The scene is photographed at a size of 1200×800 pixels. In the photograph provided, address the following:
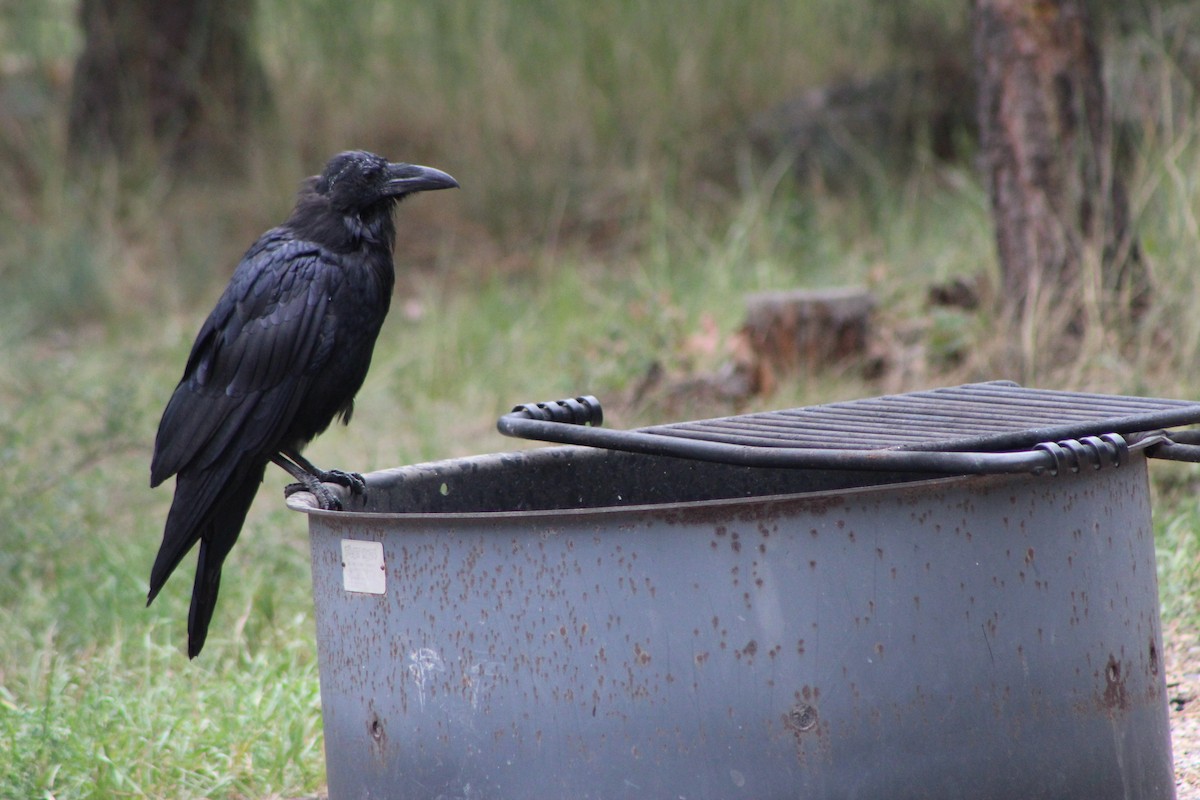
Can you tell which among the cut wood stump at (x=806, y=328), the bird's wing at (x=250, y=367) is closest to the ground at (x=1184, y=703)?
the bird's wing at (x=250, y=367)

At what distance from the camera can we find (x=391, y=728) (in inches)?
84.3

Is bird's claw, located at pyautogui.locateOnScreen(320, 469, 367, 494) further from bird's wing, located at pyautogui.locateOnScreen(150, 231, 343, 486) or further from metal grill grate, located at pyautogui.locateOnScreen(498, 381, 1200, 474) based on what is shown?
metal grill grate, located at pyautogui.locateOnScreen(498, 381, 1200, 474)

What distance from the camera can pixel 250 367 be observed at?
3.16 metres

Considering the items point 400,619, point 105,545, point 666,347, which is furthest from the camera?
point 666,347

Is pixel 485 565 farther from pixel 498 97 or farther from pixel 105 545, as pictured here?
pixel 498 97

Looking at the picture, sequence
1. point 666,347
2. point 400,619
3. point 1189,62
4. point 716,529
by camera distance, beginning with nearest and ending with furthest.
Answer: point 716,529 → point 400,619 → point 666,347 → point 1189,62

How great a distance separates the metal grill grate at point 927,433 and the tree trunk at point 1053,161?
2447mm

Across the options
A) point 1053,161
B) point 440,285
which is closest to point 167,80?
point 440,285

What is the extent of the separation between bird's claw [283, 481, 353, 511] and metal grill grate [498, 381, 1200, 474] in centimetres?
53

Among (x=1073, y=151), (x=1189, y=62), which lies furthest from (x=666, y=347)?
(x=1189, y=62)

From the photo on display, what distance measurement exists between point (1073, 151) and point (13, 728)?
13.3 feet

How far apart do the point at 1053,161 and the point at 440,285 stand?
4.31 meters

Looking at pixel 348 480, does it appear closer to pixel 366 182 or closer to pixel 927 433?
pixel 366 182

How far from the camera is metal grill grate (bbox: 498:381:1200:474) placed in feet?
6.37
